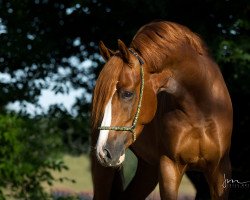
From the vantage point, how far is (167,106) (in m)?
4.78

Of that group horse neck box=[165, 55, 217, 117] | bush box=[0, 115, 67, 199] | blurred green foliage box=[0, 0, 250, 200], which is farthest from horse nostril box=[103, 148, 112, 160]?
bush box=[0, 115, 67, 199]

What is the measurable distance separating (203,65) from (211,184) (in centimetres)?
86

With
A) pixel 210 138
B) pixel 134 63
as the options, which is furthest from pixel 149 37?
pixel 210 138

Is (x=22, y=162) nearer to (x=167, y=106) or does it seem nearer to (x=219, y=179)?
(x=167, y=106)

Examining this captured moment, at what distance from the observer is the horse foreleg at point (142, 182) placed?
5914 mm

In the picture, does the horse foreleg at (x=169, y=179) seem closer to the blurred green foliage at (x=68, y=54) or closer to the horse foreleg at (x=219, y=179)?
the horse foreleg at (x=219, y=179)

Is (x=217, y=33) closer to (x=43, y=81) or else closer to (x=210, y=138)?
(x=43, y=81)

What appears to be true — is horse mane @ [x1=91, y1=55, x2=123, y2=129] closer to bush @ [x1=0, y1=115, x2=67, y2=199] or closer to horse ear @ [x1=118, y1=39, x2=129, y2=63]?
horse ear @ [x1=118, y1=39, x2=129, y2=63]

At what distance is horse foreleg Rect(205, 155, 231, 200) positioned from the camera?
182 inches

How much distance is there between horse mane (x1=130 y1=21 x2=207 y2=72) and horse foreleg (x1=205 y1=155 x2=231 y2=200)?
0.87 metres

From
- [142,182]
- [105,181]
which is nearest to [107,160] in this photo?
[105,181]

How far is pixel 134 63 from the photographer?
418cm

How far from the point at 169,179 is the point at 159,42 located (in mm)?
979

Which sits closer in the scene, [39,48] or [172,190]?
[172,190]
